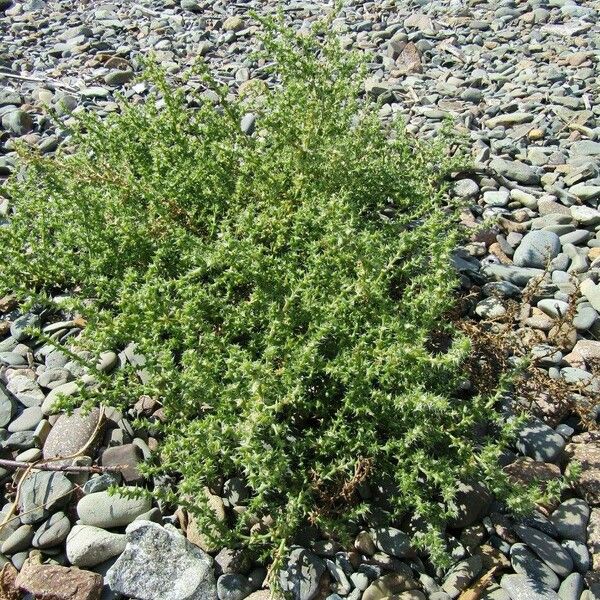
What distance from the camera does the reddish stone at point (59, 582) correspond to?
8.66 ft

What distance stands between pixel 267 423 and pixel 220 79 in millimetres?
4570

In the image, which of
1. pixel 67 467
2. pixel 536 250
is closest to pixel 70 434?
pixel 67 467

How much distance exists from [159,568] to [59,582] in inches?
15.2

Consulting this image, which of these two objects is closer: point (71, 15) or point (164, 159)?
point (164, 159)

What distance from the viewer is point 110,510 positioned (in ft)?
9.53

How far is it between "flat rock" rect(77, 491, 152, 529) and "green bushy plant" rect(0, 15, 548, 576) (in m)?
0.15

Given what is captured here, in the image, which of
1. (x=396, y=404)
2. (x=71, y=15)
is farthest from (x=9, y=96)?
(x=396, y=404)

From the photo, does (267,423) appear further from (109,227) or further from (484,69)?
(484,69)

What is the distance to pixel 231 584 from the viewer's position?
2.69m

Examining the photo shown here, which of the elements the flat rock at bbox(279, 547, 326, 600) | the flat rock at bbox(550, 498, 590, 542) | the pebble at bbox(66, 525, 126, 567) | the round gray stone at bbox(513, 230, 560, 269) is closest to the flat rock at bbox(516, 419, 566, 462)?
the flat rock at bbox(550, 498, 590, 542)

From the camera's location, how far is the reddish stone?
2641 mm

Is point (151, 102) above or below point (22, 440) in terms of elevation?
above

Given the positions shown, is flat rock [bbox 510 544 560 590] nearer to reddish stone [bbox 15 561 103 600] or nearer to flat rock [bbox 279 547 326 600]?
flat rock [bbox 279 547 326 600]

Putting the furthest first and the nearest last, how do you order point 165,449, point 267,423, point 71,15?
point 71,15 < point 165,449 < point 267,423
